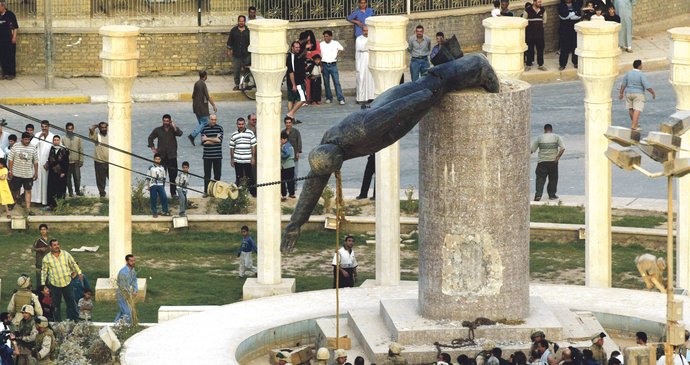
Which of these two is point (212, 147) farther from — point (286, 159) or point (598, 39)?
point (598, 39)

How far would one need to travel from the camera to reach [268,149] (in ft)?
120

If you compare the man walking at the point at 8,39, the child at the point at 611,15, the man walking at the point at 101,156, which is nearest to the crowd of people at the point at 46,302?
the man walking at the point at 101,156

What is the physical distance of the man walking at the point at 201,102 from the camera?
147 feet

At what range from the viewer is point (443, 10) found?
5081 centimetres

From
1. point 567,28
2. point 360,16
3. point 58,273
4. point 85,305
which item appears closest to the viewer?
point 85,305

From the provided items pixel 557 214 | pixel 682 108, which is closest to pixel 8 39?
pixel 557 214

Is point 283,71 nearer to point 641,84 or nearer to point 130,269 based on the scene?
point 130,269

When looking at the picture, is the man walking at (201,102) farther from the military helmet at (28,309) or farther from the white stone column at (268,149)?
the military helmet at (28,309)

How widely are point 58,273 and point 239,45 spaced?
41.7 feet

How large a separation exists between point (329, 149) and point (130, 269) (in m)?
5.35

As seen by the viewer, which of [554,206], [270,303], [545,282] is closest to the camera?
[270,303]

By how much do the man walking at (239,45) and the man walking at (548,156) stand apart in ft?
25.4

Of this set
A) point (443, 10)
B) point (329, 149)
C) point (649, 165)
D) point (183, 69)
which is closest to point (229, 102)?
point (183, 69)

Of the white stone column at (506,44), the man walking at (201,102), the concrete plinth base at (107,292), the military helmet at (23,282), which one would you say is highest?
the white stone column at (506,44)
